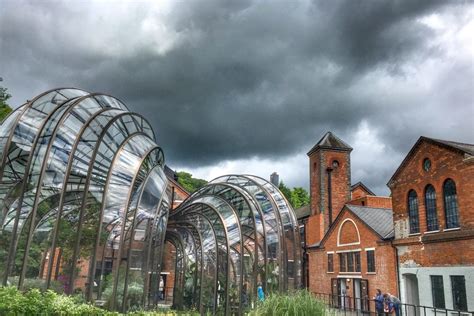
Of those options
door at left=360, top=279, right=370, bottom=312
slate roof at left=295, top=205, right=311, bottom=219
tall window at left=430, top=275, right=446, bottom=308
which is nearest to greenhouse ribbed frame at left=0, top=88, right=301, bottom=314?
tall window at left=430, top=275, right=446, bottom=308

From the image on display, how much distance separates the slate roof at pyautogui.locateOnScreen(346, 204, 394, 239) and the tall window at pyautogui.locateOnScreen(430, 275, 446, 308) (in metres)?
3.86

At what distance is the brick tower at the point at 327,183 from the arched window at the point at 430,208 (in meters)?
13.0

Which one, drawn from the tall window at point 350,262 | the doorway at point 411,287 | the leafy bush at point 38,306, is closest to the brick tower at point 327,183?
the tall window at point 350,262

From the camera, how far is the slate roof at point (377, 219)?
22416 mm

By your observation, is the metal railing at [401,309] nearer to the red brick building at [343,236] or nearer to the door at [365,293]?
the door at [365,293]

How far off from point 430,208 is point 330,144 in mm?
15306

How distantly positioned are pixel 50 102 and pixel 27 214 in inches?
108

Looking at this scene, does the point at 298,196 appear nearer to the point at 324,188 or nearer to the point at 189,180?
the point at 189,180

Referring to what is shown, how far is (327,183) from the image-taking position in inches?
1270

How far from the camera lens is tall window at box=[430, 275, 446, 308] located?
55.9ft

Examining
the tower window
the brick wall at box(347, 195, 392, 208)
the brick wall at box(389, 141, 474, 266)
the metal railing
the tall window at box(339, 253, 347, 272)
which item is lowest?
the metal railing

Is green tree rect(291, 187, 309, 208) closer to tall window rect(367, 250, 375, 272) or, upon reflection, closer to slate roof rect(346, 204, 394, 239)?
slate roof rect(346, 204, 394, 239)

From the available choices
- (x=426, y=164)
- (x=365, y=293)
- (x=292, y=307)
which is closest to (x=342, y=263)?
(x=365, y=293)

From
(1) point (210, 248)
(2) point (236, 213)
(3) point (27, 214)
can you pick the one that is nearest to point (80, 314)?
(3) point (27, 214)
